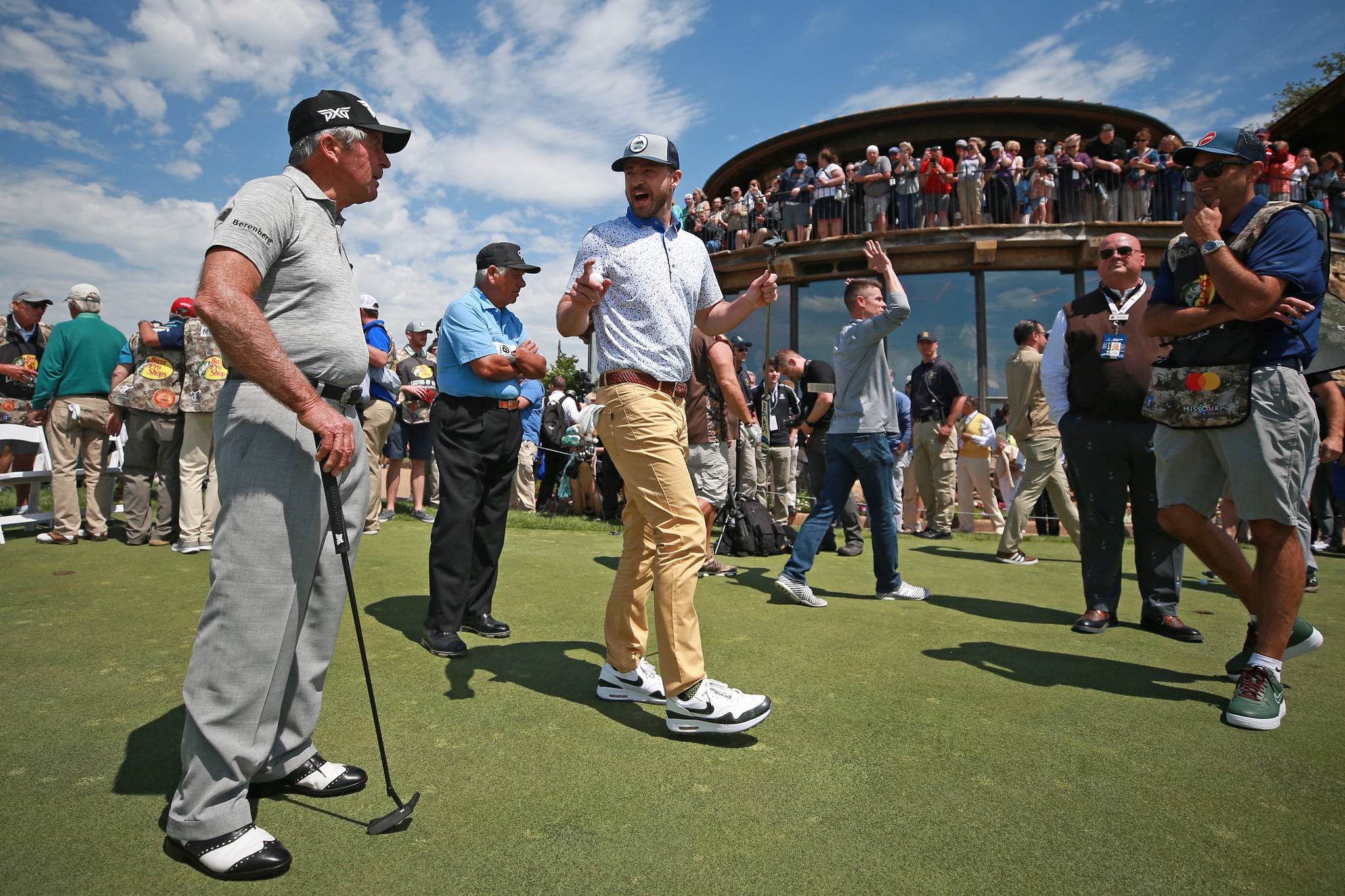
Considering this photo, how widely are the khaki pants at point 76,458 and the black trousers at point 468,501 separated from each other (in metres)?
4.54

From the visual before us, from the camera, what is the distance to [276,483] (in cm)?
201

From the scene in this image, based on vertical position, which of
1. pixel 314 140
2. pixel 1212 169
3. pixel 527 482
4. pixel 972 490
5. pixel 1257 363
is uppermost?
pixel 1212 169

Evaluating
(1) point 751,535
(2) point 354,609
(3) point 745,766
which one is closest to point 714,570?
(1) point 751,535

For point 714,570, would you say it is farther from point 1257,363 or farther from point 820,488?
point 1257,363

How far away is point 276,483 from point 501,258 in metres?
2.51

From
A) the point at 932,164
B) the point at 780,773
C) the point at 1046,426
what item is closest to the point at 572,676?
the point at 780,773

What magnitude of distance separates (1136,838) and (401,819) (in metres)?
1.99

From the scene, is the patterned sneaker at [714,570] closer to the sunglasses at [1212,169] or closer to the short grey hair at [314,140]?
the sunglasses at [1212,169]

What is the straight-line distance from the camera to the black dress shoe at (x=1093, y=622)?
14.3 feet

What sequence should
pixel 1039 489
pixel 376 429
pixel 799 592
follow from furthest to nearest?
pixel 376 429, pixel 1039 489, pixel 799 592

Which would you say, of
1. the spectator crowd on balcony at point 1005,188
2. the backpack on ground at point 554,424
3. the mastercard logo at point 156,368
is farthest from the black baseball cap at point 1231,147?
the spectator crowd on balcony at point 1005,188

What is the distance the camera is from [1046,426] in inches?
269

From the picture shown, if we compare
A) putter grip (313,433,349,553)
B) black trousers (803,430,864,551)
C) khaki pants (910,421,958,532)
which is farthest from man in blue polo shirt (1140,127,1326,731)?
khaki pants (910,421,958,532)

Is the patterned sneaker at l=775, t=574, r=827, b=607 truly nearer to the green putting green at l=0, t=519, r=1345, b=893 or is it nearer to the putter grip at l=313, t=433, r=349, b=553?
the green putting green at l=0, t=519, r=1345, b=893
